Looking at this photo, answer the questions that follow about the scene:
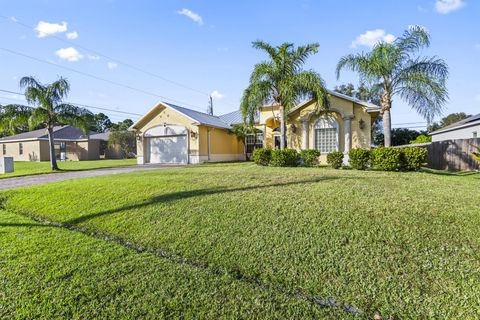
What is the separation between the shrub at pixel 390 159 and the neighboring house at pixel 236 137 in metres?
5.22

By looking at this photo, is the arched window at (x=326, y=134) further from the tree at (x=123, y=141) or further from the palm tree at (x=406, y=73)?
the tree at (x=123, y=141)

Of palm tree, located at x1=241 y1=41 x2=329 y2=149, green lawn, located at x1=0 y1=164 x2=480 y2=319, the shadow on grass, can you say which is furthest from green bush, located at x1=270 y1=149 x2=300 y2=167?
green lawn, located at x1=0 y1=164 x2=480 y2=319

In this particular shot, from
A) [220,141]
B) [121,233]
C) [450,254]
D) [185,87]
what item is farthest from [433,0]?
[185,87]

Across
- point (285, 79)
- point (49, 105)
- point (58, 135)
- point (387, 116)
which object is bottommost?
point (387, 116)

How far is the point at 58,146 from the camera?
117 ft

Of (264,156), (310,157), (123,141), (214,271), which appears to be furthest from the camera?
(123,141)

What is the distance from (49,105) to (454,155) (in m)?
24.4

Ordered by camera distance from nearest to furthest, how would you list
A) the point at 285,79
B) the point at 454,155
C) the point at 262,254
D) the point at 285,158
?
the point at 262,254
the point at 285,158
the point at 454,155
the point at 285,79

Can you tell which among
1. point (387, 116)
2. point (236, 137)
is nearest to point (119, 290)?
point (387, 116)

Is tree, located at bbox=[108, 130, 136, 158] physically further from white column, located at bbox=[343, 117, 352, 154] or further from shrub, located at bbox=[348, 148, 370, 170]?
shrub, located at bbox=[348, 148, 370, 170]

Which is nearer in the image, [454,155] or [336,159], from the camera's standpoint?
[336,159]

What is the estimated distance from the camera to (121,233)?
546 centimetres

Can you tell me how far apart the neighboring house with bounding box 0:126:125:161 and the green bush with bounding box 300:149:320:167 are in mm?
29720

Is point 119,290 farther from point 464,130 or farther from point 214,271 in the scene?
point 464,130
